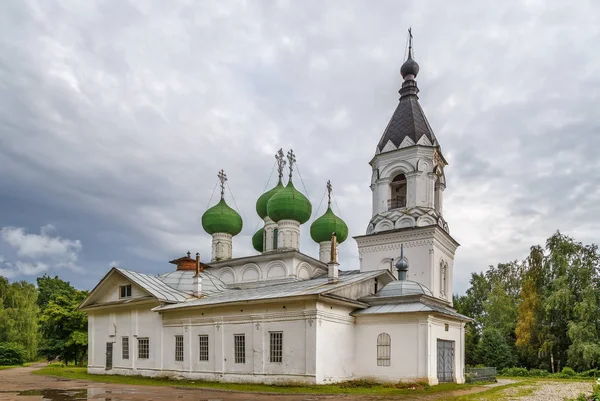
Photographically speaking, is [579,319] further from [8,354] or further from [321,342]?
[8,354]

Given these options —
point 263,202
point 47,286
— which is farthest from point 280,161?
point 47,286

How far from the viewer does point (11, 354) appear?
111 ft

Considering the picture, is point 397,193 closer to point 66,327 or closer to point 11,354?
point 66,327

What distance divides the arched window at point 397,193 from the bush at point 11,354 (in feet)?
89.9

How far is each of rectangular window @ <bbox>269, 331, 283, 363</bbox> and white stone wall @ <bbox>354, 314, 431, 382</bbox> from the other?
2.96 m

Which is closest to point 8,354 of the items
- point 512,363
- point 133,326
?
point 133,326

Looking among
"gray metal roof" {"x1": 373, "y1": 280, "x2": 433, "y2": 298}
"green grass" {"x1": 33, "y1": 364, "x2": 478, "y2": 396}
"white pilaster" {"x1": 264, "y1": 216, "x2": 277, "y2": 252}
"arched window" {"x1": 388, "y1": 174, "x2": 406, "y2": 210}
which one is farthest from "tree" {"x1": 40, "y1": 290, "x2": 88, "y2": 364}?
"gray metal roof" {"x1": 373, "y1": 280, "x2": 433, "y2": 298}

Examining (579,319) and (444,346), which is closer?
(444,346)

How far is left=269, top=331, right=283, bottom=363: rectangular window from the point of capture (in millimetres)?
18641

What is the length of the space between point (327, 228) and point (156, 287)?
12.0 m

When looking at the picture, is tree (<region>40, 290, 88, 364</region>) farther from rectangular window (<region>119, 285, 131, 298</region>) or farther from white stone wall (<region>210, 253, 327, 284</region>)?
white stone wall (<region>210, 253, 327, 284</region>)

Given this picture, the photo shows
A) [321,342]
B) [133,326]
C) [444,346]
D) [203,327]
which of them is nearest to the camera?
[321,342]

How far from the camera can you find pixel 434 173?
26250mm

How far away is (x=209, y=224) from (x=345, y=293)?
1539 cm
